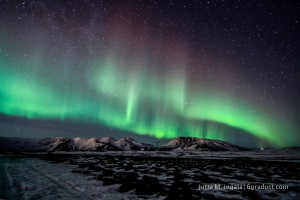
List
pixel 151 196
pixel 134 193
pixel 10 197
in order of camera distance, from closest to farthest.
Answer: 1. pixel 10 197
2. pixel 151 196
3. pixel 134 193

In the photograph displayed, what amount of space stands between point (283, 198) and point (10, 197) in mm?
13065

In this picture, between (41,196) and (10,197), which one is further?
(41,196)

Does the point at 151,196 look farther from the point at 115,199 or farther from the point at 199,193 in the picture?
the point at 199,193

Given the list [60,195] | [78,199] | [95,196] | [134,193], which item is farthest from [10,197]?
[134,193]

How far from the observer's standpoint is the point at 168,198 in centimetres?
1033

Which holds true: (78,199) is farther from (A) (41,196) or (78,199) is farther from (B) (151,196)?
(B) (151,196)

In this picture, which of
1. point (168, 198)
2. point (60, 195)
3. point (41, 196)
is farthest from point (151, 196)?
point (41, 196)

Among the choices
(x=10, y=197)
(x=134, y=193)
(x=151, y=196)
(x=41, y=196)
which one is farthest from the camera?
(x=134, y=193)

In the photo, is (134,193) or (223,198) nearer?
(223,198)

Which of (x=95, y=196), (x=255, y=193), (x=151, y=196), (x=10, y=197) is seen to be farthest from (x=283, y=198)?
(x=10, y=197)

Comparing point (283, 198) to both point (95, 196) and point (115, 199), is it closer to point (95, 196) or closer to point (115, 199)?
point (115, 199)

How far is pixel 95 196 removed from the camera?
1033 centimetres

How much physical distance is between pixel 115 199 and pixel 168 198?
2.61 meters

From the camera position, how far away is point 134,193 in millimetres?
11359
